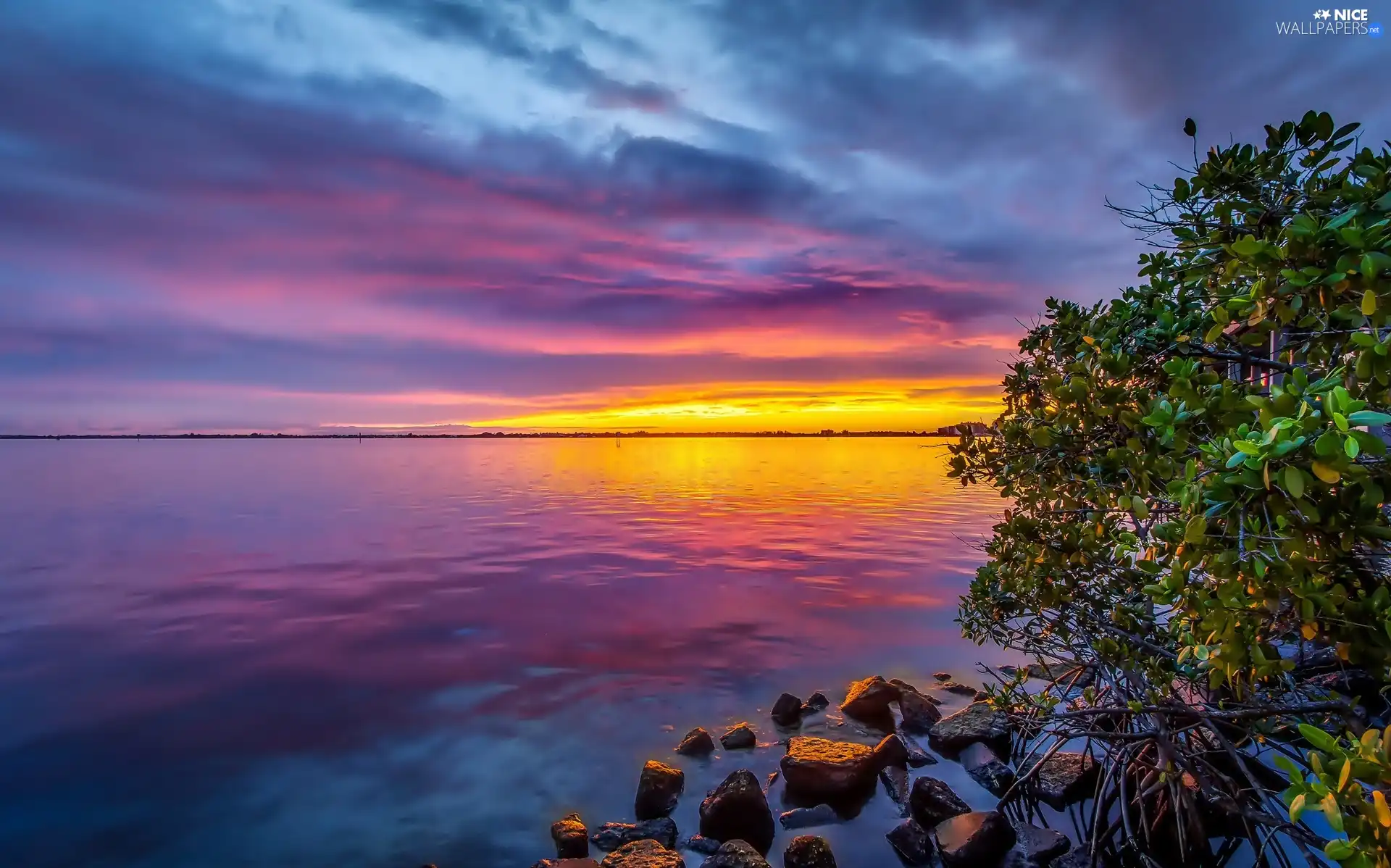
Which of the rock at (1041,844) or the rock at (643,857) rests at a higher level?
the rock at (643,857)

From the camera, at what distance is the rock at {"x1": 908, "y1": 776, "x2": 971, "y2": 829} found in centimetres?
858

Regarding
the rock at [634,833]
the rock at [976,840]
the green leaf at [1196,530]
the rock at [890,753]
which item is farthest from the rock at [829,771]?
the green leaf at [1196,530]

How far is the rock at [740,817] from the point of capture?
27.8 feet

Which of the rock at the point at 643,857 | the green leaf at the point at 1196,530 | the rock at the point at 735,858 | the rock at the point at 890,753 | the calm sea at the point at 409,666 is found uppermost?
the green leaf at the point at 1196,530

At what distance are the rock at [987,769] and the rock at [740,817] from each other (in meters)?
3.83

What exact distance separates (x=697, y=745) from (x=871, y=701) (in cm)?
383

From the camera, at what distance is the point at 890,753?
10.4 meters

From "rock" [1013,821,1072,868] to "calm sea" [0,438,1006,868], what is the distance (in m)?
1.29

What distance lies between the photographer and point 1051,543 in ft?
21.4

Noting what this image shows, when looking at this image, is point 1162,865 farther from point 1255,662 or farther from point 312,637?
point 312,637

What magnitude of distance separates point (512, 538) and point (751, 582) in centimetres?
1479

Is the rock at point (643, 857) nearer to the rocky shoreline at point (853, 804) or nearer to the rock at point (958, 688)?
the rocky shoreline at point (853, 804)

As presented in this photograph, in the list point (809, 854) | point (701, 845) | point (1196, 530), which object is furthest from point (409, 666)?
point (1196, 530)

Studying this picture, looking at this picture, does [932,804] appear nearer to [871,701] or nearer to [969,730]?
[969,730]
